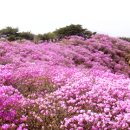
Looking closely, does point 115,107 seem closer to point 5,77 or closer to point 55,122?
point 55,122

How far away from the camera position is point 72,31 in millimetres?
36000

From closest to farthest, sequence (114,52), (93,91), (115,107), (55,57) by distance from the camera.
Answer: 1. (115,107)
2. (93,91)
3. (55,57)
4. (114,52)

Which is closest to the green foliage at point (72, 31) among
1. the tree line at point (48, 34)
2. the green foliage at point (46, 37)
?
the tree line at point (48, 34)

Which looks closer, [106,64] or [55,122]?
[55,122]

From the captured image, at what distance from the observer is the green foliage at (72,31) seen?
35.2m

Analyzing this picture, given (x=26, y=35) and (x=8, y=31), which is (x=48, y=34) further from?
(x=8, y=31)

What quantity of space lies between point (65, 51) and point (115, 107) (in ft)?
47.6

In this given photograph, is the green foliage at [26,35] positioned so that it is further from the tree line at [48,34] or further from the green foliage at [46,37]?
the green foliage at [46,37]

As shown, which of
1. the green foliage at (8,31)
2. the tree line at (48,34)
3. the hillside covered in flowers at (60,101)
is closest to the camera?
the hillside covered in flowers at (60,101)

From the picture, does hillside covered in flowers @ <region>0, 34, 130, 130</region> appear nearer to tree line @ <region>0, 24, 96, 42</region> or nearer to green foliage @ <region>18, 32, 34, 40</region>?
tree line @ <region>0, 24, 96, 42</region>

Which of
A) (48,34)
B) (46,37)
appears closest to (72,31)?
(48,34)

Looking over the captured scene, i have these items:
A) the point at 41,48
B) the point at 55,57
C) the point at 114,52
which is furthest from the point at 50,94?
the point at 114,52

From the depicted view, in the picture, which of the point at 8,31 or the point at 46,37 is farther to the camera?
the point at 8,31

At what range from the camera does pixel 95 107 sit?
11.7m
